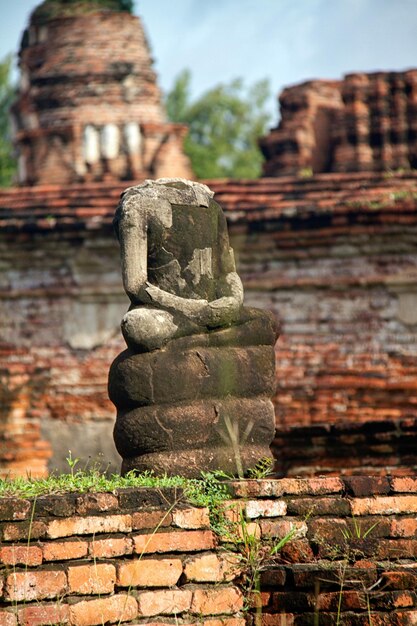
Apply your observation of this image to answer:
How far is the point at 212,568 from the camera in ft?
18.5

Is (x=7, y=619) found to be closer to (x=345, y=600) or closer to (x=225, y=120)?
(x=345, y=600)

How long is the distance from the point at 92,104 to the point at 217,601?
12.9m

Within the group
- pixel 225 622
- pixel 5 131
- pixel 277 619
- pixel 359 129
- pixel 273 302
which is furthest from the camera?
pixel 5 131

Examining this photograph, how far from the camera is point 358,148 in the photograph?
14656mm

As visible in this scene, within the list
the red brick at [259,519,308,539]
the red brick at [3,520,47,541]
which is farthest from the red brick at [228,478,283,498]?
the red brick at [3,520,47,541]

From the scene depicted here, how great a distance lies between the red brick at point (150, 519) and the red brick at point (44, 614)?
46 centimetres

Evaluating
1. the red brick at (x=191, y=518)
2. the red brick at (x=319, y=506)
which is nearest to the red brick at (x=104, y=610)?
the red brick at (x=191, y=518)

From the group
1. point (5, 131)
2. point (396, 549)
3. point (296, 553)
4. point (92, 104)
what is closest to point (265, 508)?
point (296, 553)

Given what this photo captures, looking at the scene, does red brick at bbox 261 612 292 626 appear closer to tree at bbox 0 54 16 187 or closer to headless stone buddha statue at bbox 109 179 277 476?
headless stone buddha statue at bbox 109 179 277 476

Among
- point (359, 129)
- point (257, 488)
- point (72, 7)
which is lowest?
point (257, 488)

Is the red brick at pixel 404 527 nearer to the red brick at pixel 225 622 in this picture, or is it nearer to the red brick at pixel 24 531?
the red brick at pixel 225 622

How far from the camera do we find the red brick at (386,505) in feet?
19.8

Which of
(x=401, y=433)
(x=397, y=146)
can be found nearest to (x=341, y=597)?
(x=401, y=433)

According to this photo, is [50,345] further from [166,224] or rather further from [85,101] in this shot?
[85,101]
